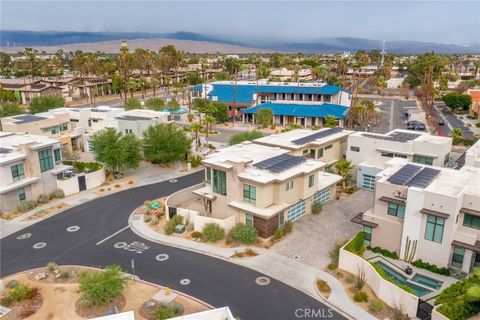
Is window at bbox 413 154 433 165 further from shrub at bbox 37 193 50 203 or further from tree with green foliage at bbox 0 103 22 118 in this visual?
tree with green foliage at bbox 0 103 22 118

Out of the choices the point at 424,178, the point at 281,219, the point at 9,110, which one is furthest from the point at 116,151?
the point at 424,178

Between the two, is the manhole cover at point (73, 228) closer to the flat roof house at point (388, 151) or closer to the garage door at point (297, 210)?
the garage door at point (297, 210)

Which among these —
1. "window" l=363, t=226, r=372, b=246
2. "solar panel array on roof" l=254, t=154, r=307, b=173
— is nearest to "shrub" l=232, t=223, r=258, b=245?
"solar panel array on roof" l=254, t=154, r=307, b=173

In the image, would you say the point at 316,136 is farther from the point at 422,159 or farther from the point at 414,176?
the point at 414,176

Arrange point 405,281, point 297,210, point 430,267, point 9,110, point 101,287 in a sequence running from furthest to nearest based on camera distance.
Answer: point 9,110
point 297,210
point 430,267
point 405,281
point 101,287

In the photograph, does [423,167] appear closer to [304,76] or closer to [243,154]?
[243,154]
